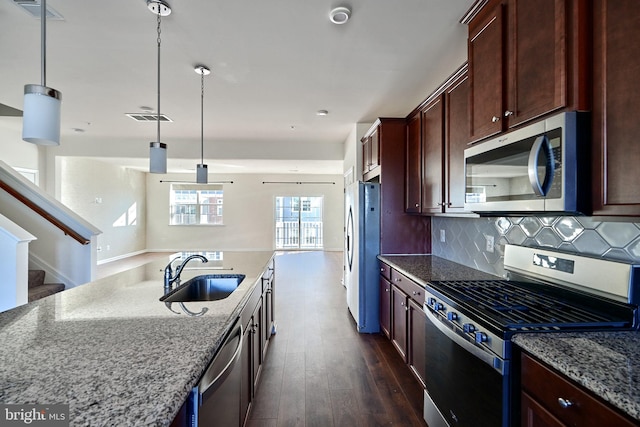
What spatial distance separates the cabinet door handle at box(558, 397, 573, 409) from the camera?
0.90m

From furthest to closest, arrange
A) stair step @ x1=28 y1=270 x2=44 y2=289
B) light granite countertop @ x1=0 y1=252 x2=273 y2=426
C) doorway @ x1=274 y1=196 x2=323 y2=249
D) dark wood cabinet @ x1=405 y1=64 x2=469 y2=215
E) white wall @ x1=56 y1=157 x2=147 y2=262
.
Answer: doorway @ x1=274 y1=196 x2=323 y2=249 → white wall @ x1=56 y1=157 x2=147 y2=262 → stair step @ x1=28 y1=270 x2=44 y2=289 → dark wood cabinet @ x1=405 y1=64 x2=469 y2=215 → light granite countertop @ x1=0 y1=252 x2=273 y2=426

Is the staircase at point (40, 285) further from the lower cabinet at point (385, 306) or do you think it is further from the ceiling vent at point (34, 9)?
the lower cabinet at point (385, 306)

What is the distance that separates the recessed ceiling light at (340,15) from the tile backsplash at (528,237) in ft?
5.56

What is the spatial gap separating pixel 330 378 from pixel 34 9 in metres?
3.22

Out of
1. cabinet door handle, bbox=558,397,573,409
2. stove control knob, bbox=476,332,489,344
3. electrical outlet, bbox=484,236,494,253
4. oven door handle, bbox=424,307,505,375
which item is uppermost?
electrical outlet, bbox=484,236,494,253

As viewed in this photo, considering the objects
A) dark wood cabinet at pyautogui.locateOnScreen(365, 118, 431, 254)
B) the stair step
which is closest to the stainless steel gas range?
dark wood cabinet at pyautogui.locateOnScreen(365, 118, 431, 254)

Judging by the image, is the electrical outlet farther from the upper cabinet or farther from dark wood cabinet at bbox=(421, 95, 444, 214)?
the upper cabinet

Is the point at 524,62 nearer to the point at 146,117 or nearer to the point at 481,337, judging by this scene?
the point at 481,337

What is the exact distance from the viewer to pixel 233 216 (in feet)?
31.3

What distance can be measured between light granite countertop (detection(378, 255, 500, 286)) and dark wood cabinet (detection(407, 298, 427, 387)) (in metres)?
0.22

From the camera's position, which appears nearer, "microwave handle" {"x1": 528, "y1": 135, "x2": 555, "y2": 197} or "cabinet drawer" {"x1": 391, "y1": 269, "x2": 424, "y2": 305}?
"microwave handle" {"x1": 528, "y1": 135, "x2": 555, "y2": 197}

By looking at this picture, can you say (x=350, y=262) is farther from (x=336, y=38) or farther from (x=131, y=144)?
(x=131, y=144)

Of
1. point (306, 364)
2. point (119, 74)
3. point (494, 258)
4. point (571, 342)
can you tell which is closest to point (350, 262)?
point (306, 364)

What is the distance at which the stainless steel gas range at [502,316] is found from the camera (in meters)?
1.17
